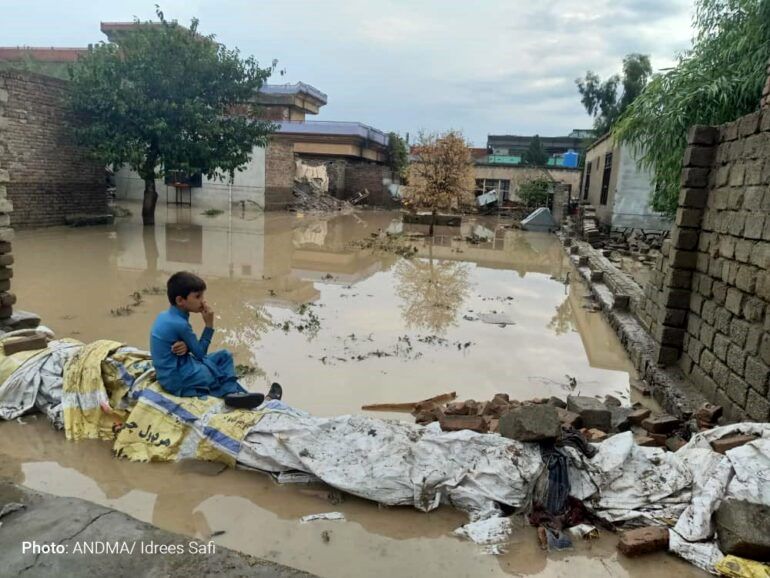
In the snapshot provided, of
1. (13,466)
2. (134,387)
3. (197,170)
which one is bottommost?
(13,466)

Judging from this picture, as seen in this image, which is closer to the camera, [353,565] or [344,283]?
[353,565]

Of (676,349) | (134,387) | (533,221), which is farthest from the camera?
(533,221)

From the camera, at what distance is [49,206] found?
624 inches

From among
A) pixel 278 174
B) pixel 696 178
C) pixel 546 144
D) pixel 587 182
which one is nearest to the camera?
pixel 696 178

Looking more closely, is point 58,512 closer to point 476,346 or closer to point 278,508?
point 278,508

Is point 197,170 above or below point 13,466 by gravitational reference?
above

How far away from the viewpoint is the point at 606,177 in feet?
73.2

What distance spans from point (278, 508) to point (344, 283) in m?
7.80

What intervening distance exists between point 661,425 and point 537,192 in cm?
2915

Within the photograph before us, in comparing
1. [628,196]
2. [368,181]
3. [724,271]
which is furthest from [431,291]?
[368,181]

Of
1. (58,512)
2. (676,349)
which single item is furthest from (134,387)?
(676,349)

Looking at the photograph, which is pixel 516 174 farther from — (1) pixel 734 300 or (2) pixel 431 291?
(1) pixel 734 300

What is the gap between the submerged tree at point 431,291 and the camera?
8383mm

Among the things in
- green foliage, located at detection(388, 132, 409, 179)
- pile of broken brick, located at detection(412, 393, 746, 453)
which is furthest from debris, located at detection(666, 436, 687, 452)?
green foliage, located at detection(388, 132, 409, 179)
